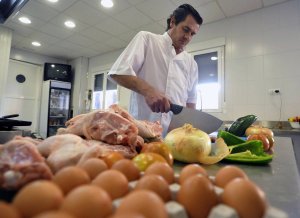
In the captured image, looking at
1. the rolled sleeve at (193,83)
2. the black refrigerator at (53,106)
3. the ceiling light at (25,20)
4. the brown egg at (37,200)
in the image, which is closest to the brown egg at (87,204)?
the brown egg at (37,200)

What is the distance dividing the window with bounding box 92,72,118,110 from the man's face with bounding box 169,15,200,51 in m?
3.16

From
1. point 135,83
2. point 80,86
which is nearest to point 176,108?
point 135,83

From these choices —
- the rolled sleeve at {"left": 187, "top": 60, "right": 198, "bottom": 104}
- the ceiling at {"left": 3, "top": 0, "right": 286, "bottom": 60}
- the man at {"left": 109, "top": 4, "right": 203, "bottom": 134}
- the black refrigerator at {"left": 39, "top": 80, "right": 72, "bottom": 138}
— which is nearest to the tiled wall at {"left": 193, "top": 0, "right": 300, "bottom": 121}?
the ceiling at {"left": 3, "top": 0, "right": 286, "bottom": 60}

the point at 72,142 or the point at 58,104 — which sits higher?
the point at 58,104

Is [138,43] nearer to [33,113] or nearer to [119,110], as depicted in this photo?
[119,110]

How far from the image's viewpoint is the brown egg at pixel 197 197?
250mm

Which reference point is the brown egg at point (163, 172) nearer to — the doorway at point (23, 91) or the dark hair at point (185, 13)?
the dark hair at point (185, 13)

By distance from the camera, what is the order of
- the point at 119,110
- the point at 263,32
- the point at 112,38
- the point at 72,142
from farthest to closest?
the point at 112,38
the point at 263,32
the point at 119,110
the point at 72,142

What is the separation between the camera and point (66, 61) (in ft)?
17.9

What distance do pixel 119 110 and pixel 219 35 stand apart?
282cm

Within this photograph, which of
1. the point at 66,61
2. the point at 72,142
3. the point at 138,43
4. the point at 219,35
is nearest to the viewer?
the point at 72,142

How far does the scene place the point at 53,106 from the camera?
16.0 ft

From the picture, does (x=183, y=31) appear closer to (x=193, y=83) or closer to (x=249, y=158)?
(x=193, y=83)

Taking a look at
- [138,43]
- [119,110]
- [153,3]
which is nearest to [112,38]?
[153,3]
